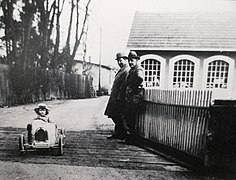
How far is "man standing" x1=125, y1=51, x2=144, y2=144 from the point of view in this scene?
7.09ft

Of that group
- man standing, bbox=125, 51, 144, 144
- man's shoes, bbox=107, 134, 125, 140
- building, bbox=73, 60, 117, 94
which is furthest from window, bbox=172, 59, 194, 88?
man's shoes, bbox=107, 134, 125, 140

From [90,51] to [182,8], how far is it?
0.85 meters

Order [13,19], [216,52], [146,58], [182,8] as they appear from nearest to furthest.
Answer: [182,8], [216,52], [13,19], [146,58]

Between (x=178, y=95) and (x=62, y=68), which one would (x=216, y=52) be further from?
(x=62, y=68)

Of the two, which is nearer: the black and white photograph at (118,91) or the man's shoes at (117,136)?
the black and white photograph at (118,91)

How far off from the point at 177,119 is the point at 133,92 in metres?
0.55

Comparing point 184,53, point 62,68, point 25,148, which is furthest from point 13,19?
point 184,53

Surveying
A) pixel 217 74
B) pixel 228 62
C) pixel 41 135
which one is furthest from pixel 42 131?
pixel 228 62

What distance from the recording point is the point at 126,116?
243 centimetres

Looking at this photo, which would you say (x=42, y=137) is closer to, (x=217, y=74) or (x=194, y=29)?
(x=217, y=74)

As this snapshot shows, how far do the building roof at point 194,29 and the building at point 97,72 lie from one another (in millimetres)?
419

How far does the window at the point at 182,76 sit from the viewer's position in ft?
6.83

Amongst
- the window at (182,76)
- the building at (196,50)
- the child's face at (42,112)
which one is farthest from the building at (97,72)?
the window at (182,76)

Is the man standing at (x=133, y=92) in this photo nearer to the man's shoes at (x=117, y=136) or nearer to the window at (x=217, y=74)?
the man's shoes at (x=117, y=136)
